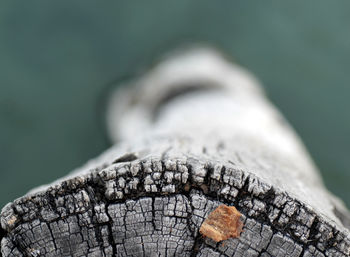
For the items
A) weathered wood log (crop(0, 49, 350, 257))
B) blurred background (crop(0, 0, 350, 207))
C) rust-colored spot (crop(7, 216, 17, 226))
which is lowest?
rust-colored spot (crop(7, 216, 17, 226))

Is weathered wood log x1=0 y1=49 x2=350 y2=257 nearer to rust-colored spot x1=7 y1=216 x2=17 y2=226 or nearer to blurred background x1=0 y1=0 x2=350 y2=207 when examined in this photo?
rust-colored spot x1=7 y1=216 x2=17 y2=226

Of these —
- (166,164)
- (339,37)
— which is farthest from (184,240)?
(339,37)

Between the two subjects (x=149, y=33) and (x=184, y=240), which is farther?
(x=149, y=33)

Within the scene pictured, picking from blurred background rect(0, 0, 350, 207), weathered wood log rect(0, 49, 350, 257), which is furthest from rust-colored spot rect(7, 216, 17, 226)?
blurred background rect(0, 0, 350, 207)

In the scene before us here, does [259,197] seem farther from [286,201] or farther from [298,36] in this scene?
[298,36]

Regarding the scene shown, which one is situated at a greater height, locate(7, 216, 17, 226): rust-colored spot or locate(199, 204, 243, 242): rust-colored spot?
locate(199, 204, 243, 242): rust-colored spot

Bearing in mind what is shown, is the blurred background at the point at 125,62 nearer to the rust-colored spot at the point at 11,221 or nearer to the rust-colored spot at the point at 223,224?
the rust-colored spot at the point at 11,221

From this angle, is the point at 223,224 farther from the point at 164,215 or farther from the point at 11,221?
the point at 11,221
